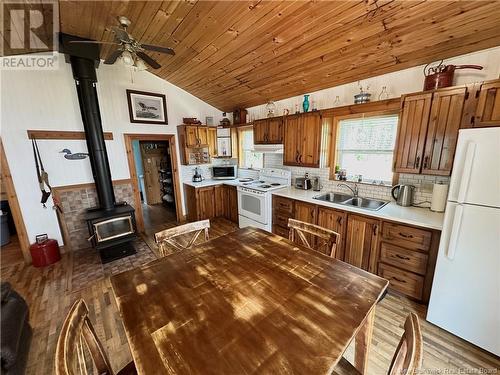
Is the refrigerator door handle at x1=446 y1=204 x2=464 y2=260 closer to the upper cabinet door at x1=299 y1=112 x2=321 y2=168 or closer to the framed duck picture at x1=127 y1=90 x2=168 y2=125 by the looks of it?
the upper cabinet door at x1=299 y1=112 x2=321 y2=168

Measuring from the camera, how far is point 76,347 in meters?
0.85

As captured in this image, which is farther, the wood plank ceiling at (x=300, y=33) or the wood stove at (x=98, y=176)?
the wood stove at (x=98, y=176)

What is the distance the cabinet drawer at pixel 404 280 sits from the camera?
6.70 ft

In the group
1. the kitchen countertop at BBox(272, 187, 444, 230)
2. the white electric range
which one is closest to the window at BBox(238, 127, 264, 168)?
the white electric range

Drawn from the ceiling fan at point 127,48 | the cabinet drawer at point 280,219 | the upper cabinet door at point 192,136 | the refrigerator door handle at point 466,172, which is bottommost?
the cabinet drawer at point 280,219

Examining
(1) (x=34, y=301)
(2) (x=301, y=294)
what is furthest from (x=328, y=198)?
(1) (x=34, y=301)

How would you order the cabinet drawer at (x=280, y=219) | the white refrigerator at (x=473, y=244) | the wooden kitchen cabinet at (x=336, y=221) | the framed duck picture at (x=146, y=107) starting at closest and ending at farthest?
the white refrigerator at (x=473, y=244) → the wooden kitchen cabinet at (x=336, y=221) → the cabinet drawer at (x=280, y=219) → the framed duck picture at (x=146, y=107)

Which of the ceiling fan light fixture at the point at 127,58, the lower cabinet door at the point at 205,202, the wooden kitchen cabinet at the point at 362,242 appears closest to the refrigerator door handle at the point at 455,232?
the wooden kitchen cabinet at the point at 362,242

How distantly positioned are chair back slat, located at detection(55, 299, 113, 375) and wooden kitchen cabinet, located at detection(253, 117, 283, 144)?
10.7 feet

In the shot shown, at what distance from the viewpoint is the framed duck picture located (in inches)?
147

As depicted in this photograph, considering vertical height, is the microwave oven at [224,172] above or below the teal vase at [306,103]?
below

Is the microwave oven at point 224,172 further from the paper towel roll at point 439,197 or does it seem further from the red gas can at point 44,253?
the paper towel roll at point 439,197

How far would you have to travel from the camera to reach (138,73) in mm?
3762

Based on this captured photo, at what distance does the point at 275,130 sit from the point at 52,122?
354 centimetres
